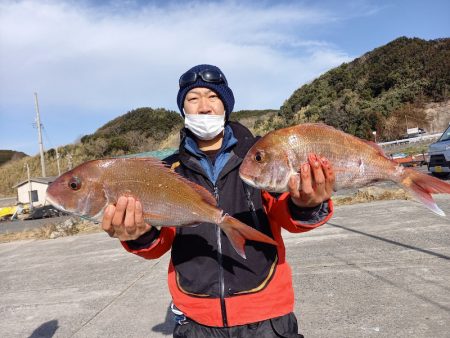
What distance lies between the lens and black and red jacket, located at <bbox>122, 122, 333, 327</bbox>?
1.95 m

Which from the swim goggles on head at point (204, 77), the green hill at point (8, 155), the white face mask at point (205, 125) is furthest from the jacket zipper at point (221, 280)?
the green hill at point (8, 155)

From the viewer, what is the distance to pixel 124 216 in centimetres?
195

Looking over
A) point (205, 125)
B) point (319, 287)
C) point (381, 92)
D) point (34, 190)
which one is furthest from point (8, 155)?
point (205, 125)

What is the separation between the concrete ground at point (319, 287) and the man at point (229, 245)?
186cm

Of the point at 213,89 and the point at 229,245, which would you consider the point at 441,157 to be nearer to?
the point at 213,89

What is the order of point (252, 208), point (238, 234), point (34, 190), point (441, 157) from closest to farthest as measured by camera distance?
1. point (238, 234)
2. point (252, 208)
3. point (441, 157)
4. point (34, 190)

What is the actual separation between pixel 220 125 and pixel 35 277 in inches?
241

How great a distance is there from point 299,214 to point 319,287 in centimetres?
298

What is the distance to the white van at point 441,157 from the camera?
1223cm

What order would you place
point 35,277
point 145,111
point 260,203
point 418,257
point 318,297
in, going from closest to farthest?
point 260,203 < point 318,297 < point 418,257 < point 35,277 < point 145,111

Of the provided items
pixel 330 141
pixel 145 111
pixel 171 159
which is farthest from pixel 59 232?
pixel 145 111

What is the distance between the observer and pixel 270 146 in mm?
1986

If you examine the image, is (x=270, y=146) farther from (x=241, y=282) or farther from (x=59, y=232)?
(x=59, y=232)

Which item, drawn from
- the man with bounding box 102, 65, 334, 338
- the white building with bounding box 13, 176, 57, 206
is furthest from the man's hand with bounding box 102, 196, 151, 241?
the white building with bounding box 13, 176, 57, 206
